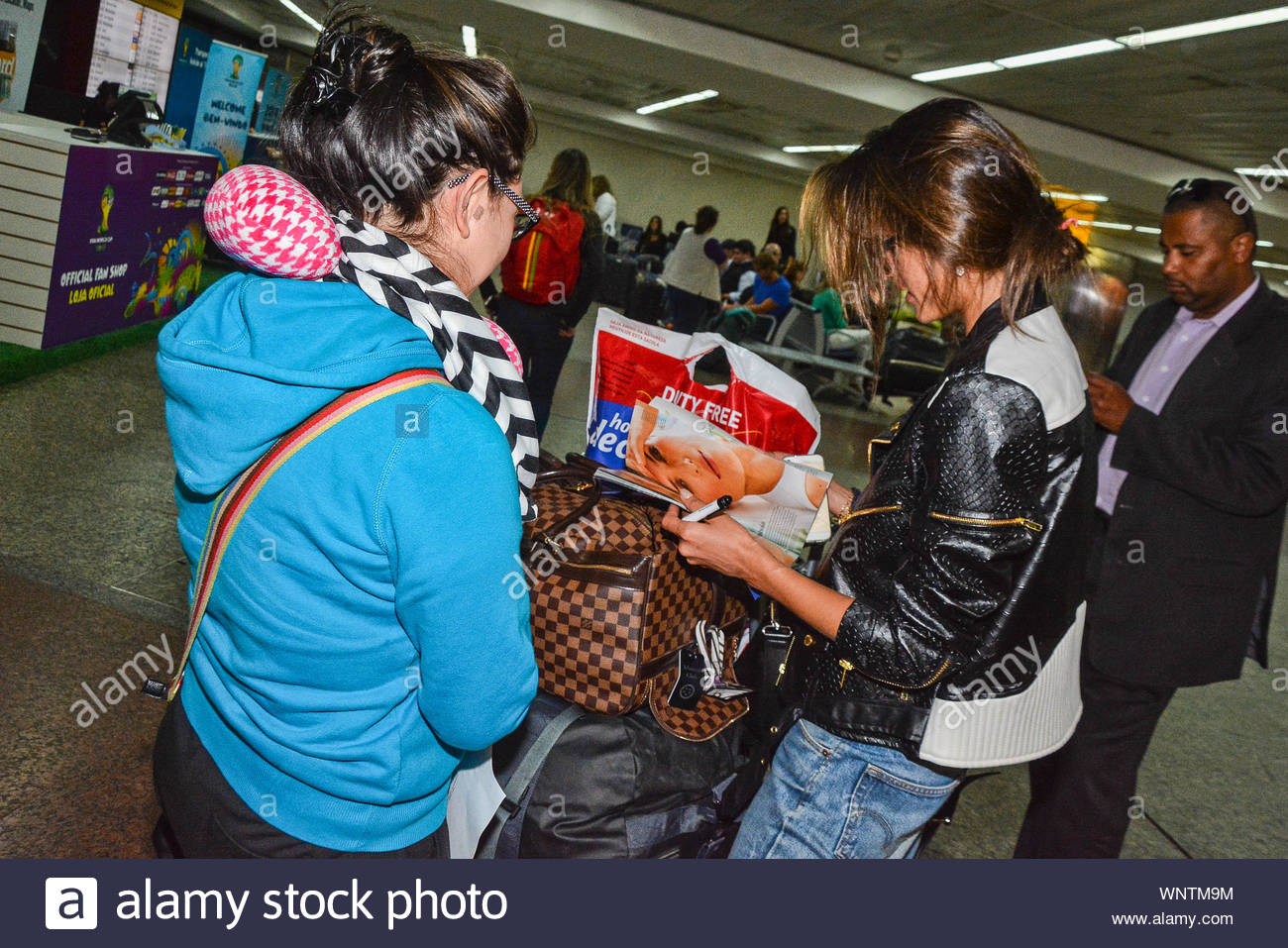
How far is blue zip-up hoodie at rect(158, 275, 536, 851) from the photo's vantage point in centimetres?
93

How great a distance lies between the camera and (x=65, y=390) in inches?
200

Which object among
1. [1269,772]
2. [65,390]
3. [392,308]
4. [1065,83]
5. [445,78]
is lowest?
[65,390]

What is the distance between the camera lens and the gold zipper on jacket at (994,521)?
1182mm

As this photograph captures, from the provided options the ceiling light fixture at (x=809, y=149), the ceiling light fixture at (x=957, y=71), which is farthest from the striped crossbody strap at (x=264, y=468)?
the ceiling light fixture at (x=809, y=149)

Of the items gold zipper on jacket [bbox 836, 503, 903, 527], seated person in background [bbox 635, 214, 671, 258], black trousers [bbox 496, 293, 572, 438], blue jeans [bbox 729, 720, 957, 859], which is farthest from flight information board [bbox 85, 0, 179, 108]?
seated person in background [bbox 635, 214, 671, 258]

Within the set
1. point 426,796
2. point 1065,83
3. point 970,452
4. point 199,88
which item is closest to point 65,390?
point 426,796

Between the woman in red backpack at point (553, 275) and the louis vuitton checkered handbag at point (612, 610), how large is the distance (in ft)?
12.0

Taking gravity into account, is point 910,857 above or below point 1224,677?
below

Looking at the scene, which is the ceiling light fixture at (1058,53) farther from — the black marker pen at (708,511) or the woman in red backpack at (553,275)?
the black marker pen at (708,511)

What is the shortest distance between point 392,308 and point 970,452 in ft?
2.38

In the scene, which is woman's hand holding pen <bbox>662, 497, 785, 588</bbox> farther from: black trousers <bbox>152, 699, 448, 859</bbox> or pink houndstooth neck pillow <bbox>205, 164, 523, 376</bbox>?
pink houndstooth neck pillow <bbox>205, 164, 523, 376</bbox>

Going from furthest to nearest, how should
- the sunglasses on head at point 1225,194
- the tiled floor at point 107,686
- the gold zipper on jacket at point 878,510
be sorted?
the tiled floor at point 107,686, the sunglasses on head at point 1225,194, the gold zipper on jacket at point 878,510

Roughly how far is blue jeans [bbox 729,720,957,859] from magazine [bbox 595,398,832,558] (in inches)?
12.7
